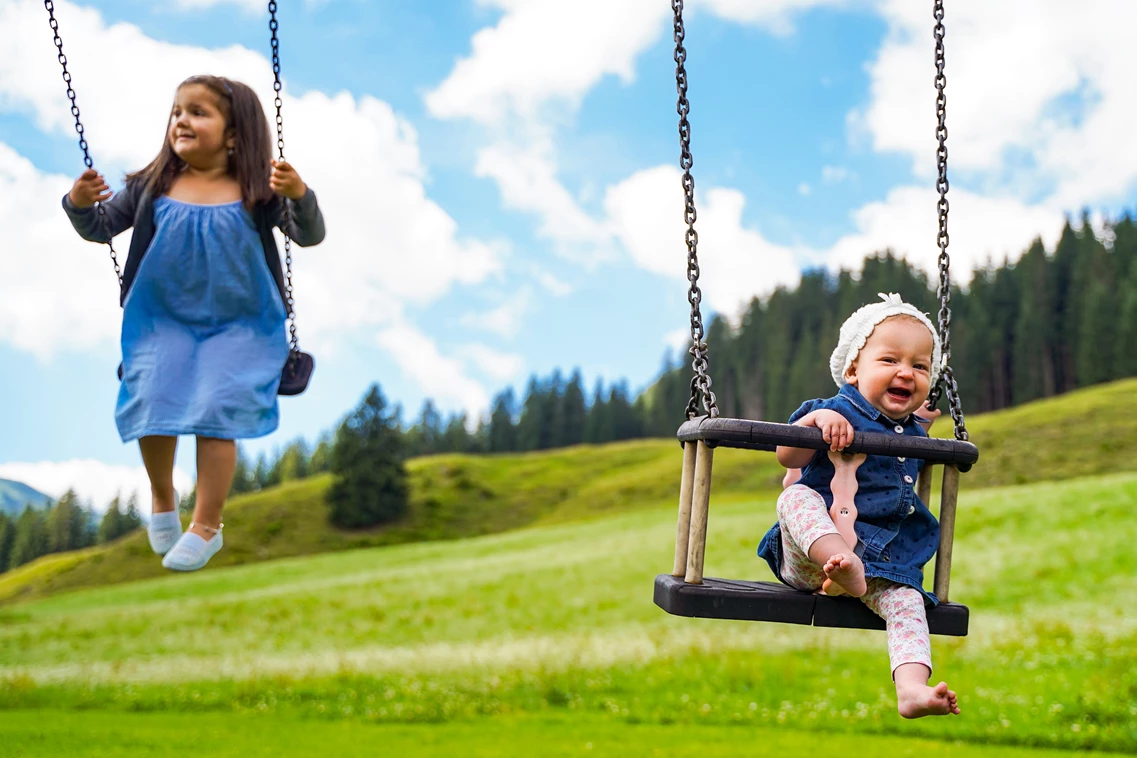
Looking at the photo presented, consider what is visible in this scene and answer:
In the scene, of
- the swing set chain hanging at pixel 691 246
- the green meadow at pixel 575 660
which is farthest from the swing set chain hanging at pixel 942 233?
the green meadow at pixel 575 660

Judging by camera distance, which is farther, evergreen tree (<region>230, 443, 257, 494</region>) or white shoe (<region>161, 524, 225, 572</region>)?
evergreen tree (<region>230, 443, 257, 494</region>)

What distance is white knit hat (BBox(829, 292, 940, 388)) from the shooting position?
3.64m

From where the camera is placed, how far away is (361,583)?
30.9 meters

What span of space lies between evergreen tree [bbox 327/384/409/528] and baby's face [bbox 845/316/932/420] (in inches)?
2278

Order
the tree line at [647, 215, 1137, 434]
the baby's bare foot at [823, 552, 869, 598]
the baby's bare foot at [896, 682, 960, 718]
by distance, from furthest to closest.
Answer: the tree line at [647, 215, 1137, 434] < the baby's bare foot at [823, 552, 869, 598] < the baby's bare foot at [896, 682, 960, 718]

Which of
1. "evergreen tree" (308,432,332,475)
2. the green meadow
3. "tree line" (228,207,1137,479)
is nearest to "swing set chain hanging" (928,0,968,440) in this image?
the green meadow

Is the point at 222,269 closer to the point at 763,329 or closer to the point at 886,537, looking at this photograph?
the point at 886,537

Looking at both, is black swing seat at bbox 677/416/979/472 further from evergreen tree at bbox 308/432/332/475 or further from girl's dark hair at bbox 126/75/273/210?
evergreen tree at bbox 308/432/332/475

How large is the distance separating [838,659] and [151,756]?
914cm

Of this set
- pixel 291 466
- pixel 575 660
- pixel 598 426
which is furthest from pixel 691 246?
pixel 291 466

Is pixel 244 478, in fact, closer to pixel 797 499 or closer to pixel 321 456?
pixel 321 456

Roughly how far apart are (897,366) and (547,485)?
7115 centimetres

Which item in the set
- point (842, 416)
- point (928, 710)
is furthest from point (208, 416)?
point (928, 710)

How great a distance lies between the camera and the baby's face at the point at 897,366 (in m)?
3.60
